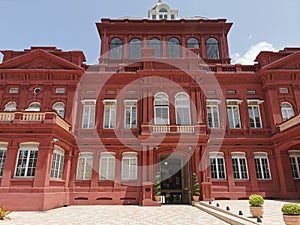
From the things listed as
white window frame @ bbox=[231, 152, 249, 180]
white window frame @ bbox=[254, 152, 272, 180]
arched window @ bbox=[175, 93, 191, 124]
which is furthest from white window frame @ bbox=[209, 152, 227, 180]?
arched window @ bbox=[175, 93, 191, 124]

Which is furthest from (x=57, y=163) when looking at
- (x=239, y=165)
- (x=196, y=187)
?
(x=239, y=165)

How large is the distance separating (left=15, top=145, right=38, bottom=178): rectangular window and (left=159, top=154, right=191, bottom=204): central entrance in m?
7.92

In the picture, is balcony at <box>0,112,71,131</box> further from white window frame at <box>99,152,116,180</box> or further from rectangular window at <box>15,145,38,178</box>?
white window frame at <box>99,152,116,180</box>

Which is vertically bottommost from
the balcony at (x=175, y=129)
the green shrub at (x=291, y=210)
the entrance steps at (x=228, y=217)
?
the entrance steps at (x=228, y=217)

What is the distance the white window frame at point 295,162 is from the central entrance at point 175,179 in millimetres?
6823

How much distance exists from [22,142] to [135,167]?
676 cm

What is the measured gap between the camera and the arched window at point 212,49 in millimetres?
19688

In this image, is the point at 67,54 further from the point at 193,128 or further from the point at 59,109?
the point at 193,128

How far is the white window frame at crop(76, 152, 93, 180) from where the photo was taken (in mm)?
14383

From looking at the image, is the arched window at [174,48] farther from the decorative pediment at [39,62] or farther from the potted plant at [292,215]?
the potted plant at [292,215]

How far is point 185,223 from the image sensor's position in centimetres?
780

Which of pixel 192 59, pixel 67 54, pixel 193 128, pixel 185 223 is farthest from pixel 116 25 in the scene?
pixel 185 223

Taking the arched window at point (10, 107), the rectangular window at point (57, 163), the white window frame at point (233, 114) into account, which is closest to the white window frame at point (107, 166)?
the rectangular window at point (57, 163)

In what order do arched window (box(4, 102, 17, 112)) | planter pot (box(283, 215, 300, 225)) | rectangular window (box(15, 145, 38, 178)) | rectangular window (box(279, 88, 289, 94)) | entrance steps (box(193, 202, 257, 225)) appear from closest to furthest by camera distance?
1. planter pot (box(283, 215, 300, 225))
2. entrance steps (box(193, 202, 257, 225))
3. rectangular window (box(15, 145, 38, 178))
4. arched window (box(4, 102, 17, 112))
5. rectangular window (box(279, 88, 289, 94))
